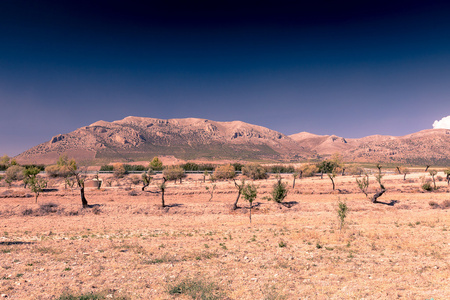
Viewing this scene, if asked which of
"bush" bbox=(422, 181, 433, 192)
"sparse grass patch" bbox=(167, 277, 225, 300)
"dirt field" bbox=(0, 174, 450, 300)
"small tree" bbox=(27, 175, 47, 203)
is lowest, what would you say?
"bush" bbox=(422, 181, 433, 192)

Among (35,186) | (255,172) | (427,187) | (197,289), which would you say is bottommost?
(427,187)

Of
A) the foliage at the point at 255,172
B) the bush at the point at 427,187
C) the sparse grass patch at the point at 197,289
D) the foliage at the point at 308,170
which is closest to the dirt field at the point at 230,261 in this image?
the sparse grass patch at the point at 197,289

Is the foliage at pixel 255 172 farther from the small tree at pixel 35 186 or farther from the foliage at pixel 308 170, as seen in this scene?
the small tree at pixel 35 186

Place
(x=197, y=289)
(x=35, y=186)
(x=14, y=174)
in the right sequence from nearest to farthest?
1. (x=197, y=289)
2. (x=35, y=186)
3. (x=14, y=174)

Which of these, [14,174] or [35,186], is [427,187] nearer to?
[35,186]

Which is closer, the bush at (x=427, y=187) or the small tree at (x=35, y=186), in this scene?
the small tree at (x=35, y=186)

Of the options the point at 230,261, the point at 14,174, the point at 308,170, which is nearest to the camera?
the point at 230,261

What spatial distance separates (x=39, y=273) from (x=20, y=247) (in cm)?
691

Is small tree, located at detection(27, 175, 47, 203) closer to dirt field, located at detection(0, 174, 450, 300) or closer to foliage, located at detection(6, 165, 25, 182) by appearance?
dirt field, located at detection(0, 174, 450, 300)

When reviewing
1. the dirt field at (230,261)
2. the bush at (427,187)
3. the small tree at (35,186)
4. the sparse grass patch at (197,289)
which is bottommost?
the bush at (427,187)

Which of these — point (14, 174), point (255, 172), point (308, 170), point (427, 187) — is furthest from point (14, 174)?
point (427, 187)

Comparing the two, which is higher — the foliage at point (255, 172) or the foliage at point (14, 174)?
the foliage at point (14, 174)

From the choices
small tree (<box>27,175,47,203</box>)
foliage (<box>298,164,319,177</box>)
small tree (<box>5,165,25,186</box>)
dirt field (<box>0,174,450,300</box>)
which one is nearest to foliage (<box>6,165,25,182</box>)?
small tree (<box>5,165,25,186</box>)

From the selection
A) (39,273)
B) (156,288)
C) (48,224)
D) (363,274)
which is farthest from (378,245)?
(48,224)
